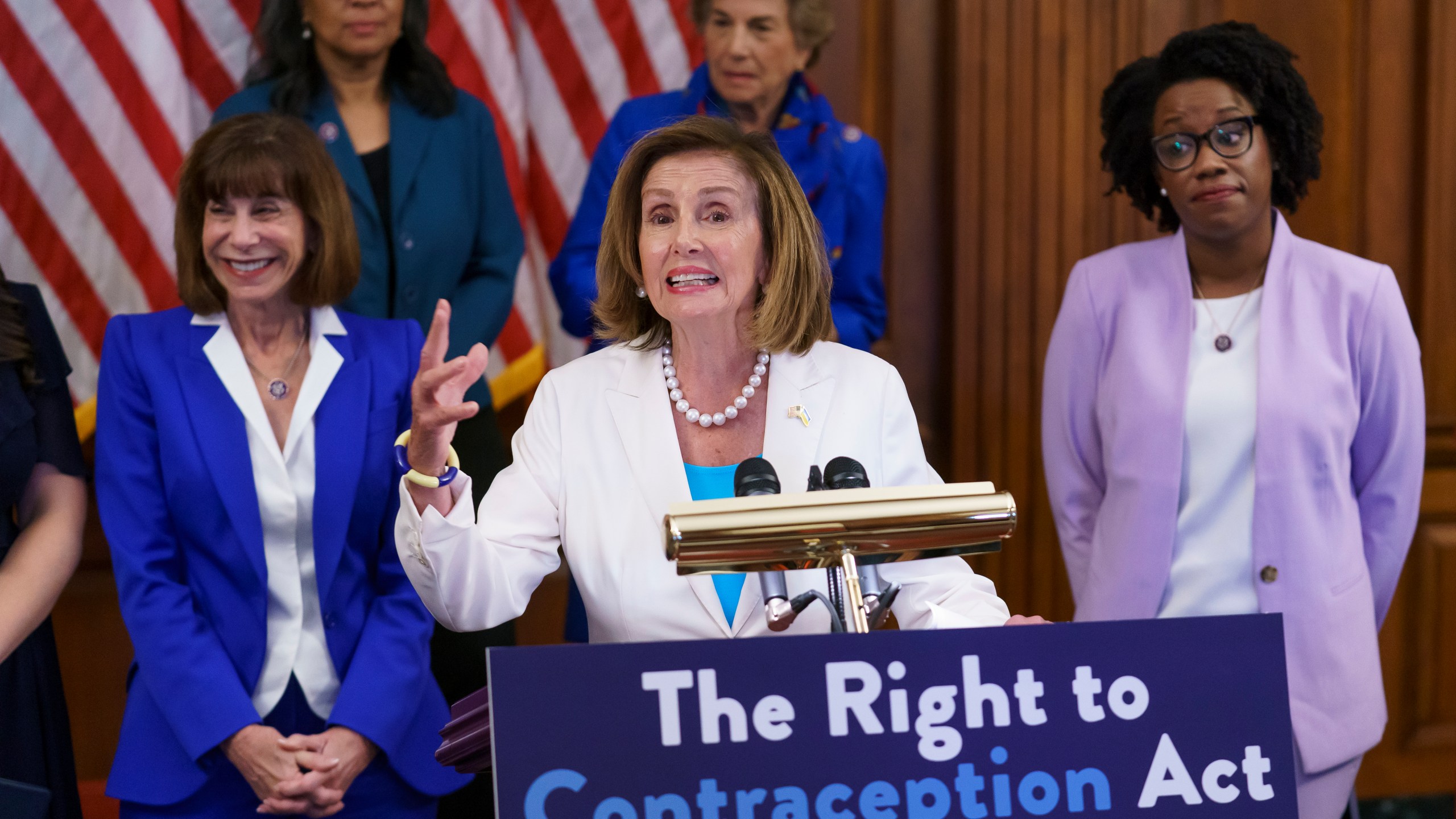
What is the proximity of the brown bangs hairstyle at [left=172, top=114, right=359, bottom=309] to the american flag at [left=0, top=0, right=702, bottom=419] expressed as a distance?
919mm

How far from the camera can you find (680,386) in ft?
6.71

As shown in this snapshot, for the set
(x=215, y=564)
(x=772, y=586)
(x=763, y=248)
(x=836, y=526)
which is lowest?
(x=215, y=564)

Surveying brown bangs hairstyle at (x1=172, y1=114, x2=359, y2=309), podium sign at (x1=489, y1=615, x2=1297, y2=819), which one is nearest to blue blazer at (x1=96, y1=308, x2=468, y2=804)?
brown bangs hairstyle at (x1=172, y1=114, x2=359, y2=309)

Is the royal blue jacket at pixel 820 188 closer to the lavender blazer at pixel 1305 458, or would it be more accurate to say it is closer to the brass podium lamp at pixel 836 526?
the lavender blazer at pixel 1305 458

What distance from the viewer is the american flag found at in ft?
11.1

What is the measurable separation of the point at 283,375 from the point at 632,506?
0.92 meters

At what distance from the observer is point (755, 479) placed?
145 centimetres

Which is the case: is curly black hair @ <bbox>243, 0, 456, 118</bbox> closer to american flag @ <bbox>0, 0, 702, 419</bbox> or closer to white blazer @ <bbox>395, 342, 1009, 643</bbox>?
american flag @ <bbox>0, 0, 702, 419</bbox>

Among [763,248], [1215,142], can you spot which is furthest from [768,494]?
[1215,142]

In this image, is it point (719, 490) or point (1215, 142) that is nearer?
point (719, 490)

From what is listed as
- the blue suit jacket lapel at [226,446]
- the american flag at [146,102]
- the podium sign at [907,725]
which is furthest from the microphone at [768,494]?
the american flag at [146,102]

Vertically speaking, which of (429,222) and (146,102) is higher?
(146,102)

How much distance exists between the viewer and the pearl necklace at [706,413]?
2.01 m

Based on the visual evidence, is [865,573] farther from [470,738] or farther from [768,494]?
[470,738]
